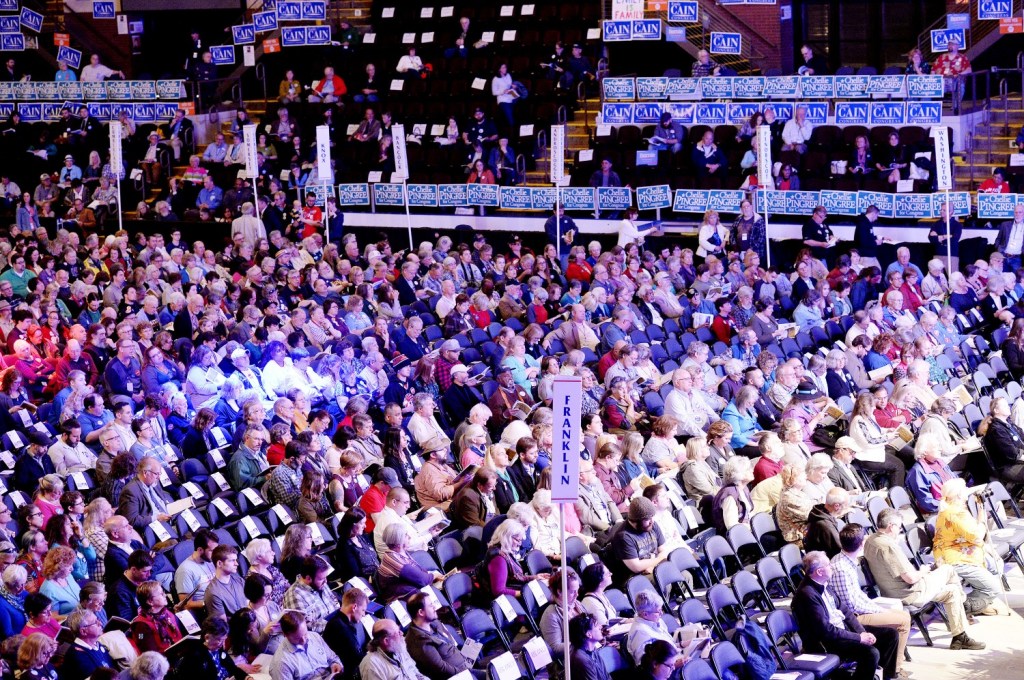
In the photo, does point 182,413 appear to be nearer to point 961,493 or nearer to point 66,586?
point 66,586

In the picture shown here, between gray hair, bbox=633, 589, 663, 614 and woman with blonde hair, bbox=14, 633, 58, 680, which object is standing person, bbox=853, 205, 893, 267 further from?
woman with blonde hair, bbox=14, 633, 58, 680

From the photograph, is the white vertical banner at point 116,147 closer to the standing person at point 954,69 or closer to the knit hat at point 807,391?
the knit hat at point 807,391

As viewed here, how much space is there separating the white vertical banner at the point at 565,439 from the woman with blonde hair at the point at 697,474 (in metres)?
3.12

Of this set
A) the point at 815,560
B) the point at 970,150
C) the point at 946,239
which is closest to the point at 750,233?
the point at 946,239

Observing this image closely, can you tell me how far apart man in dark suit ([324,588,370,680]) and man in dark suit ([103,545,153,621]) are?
4.36ft

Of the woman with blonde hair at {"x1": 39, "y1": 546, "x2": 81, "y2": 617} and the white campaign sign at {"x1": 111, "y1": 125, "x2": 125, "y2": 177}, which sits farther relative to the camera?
the white campaign sign at {"x1": 111, "y1": 125, "x2": 125, "y2": 177}

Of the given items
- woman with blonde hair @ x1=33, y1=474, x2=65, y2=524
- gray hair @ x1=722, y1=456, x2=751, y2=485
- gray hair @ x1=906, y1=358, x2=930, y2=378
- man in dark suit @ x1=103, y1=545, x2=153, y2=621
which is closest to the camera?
man in dark suit @ x1=103, y1=545, x2=153, y2=621

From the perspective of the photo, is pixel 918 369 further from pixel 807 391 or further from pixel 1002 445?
pixel 1002 445

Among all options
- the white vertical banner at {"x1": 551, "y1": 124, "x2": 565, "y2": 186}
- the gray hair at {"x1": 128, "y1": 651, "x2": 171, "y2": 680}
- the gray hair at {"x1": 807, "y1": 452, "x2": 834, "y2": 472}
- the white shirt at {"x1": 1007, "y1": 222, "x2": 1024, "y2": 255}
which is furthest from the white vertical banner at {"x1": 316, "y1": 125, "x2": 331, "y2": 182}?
the gray hair at {"x1": 128, "y1": 651, "x2": 171, "y2": 680}

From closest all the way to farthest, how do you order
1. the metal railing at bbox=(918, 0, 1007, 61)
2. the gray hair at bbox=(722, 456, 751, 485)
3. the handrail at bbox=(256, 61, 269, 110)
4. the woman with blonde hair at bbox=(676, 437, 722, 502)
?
1. the gray hair at bbox=(722, 456, 751, 485)
2. the woman with blonde hair at bbox=(676, 437, 722, 502)
3. the metal railing at bbox=(918, 0, 1007, 61)
4. the handrail at bbox=(256, 61, 269, 110)

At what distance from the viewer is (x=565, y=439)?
889 cm

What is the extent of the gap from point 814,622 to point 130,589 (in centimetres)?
449

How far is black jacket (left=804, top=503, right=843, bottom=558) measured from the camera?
1073 centimetres

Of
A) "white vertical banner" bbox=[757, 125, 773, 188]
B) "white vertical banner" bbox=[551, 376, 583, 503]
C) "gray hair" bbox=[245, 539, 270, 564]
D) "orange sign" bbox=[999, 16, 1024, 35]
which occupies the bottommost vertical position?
"gray hair" bbox=[245, 539, 270, 564]
